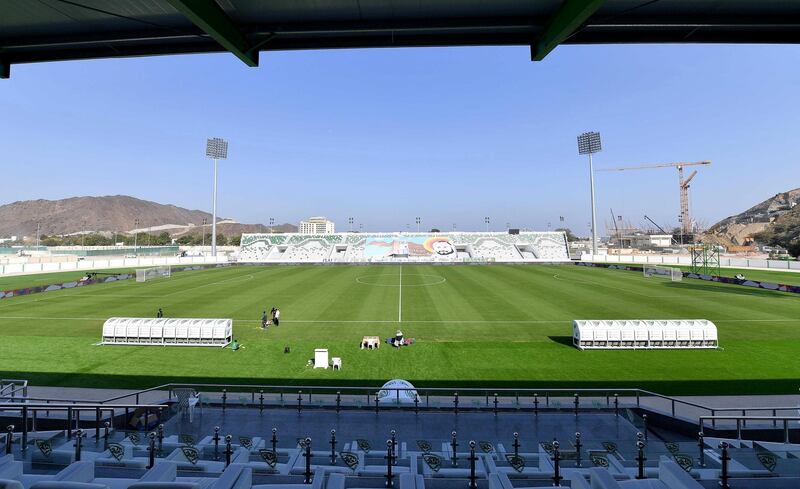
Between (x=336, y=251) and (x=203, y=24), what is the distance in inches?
3329

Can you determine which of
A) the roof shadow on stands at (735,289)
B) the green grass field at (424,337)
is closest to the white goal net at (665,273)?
the roof shadow on stands at (735,289)

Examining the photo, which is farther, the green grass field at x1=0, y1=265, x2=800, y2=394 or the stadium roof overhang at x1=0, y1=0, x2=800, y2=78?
the green grass field at x1=0, y1=265, x2=800, y2=394

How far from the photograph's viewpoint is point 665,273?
51000 mm

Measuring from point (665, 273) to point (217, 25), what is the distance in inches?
2376

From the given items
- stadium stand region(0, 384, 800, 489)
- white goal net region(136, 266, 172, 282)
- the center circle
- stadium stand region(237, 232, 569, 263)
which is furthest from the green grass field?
stadium stand region(237, 232, 569, 263)

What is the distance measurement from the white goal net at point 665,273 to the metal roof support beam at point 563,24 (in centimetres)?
5303

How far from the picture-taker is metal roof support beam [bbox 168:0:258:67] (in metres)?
4.93

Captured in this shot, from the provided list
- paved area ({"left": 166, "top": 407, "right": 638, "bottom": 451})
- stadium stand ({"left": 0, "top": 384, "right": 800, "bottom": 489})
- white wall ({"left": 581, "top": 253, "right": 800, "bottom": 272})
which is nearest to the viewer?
stadium stand ({"left": 0, "top": 384, "right": 800, "bottom": 489})

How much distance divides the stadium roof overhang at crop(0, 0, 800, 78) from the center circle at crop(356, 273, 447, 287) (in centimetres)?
3792

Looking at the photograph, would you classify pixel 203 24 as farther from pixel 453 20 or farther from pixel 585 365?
pixel 585 365

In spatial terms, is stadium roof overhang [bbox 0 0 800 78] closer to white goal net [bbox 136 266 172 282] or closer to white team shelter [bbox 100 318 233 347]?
white team shelter [bbox 100 318 233 347]

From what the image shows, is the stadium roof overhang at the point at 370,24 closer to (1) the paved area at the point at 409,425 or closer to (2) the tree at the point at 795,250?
(1) the paved area at the point at 409,425

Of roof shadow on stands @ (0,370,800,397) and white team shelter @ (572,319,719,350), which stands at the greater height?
white team shelter @ (572,319,719,350)

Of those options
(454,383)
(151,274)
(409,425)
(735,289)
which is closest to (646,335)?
(454,383)
